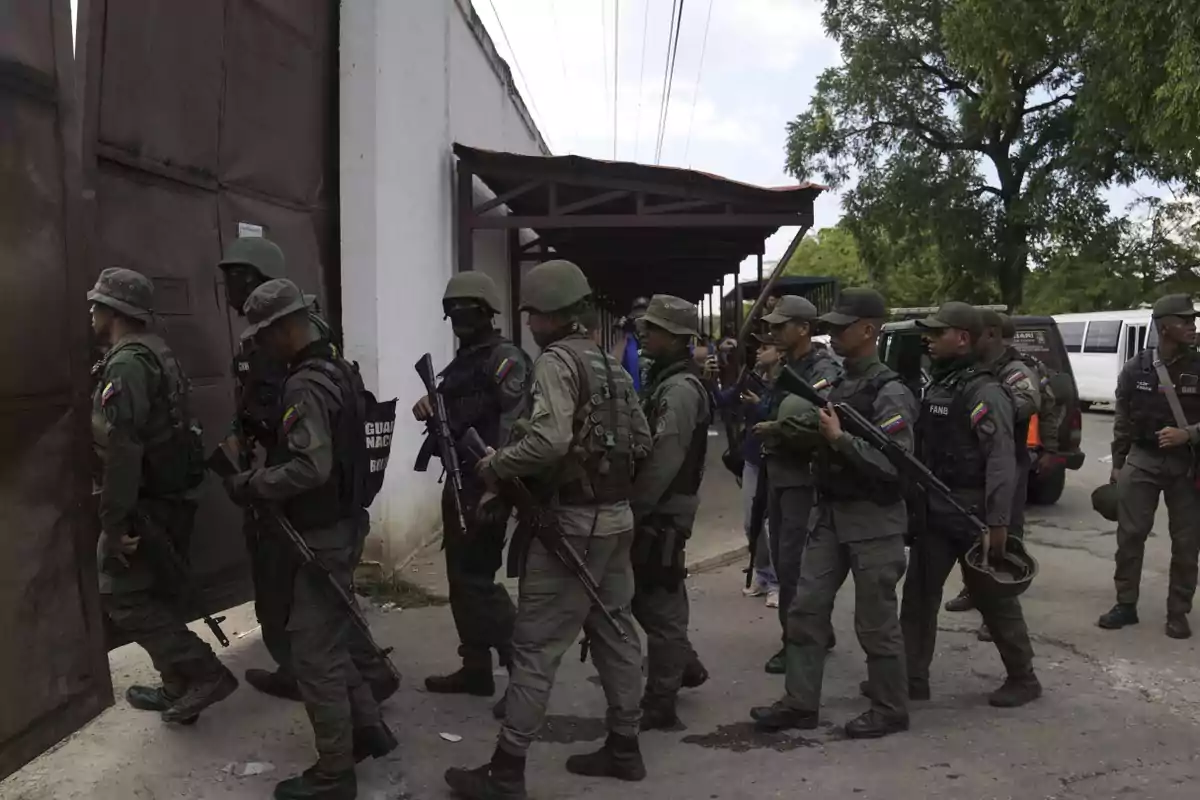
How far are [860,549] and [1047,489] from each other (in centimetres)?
624

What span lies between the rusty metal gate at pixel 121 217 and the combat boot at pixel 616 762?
173 cm

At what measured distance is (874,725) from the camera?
4039 millimetres

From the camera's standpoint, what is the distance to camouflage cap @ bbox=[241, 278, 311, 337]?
131 inches

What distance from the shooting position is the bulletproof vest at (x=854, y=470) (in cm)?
396

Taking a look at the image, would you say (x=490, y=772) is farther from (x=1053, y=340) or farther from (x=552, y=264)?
(x=1053, y=340)

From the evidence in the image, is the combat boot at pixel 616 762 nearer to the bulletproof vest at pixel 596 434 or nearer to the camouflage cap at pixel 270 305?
the bulletproof vest at pixel 596 434

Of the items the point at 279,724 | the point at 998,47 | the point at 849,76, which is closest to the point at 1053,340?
the point at 279,724

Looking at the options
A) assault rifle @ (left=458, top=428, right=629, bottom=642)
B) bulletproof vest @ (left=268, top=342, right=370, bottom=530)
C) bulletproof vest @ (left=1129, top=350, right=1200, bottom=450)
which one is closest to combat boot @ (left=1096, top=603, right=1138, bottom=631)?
bulletproof vest @ (left=1129, top=350, right=1200, bottom=450)

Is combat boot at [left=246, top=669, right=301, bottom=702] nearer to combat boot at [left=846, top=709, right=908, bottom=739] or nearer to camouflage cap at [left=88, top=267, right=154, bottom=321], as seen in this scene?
camouflage cap at [left=88, top=267, right=154, bottom=321]

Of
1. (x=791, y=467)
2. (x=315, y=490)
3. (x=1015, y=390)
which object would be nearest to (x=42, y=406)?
(x=315, y=490)

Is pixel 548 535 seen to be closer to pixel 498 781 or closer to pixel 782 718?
pixel 498 781

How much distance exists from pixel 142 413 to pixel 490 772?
1762 mm

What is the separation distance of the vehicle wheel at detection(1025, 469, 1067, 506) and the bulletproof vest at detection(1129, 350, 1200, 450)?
3842 mm

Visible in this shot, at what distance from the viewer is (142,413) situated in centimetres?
364
